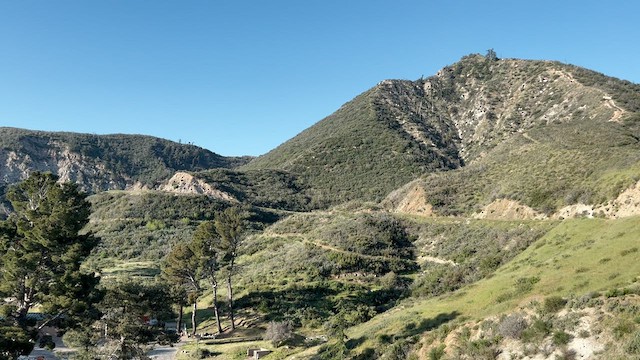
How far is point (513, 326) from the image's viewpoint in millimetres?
17812

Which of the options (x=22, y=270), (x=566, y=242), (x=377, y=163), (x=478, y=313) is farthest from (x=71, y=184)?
(x=377, y=163)

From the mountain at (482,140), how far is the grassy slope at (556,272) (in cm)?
774

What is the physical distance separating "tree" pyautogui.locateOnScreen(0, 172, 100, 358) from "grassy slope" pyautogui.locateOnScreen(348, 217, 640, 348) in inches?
729

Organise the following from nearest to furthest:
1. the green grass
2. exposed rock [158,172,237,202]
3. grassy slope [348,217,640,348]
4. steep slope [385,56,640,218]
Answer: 1. grassy slope [348,217,640,348]
2. steep slope [385,56,640,218]
3. the green grass
4. exposed rock [158,172,237,202]

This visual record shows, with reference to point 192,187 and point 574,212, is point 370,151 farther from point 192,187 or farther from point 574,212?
point 574,212

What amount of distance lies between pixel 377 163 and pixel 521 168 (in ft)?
239

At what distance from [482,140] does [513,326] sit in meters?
120

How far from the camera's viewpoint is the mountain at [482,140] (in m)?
48.8

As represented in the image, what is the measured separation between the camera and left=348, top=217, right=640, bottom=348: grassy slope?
20.2 meters

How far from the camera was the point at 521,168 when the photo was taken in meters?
59.3

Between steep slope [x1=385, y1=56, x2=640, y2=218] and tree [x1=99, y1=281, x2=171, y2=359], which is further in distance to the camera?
steep slope [x1=385, y1=56, x2=640, y2=218]

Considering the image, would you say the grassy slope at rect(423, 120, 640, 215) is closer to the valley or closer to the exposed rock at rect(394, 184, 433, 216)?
the valley

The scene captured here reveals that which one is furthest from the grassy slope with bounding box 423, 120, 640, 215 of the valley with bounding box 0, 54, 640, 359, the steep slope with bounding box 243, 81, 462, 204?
the steep slope with bounding box 243, 81, 462, 204

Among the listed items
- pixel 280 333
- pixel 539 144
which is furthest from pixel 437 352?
pixel 539 144
